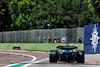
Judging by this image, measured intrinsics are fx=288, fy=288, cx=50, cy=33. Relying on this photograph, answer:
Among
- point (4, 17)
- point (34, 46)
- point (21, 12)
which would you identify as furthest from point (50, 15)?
point (34, 46)

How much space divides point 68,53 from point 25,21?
159 feet

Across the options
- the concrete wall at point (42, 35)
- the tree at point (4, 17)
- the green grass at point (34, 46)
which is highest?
the tree at point (4, 17)

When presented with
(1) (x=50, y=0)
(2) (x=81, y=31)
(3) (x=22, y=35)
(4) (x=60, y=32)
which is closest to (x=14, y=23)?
(1) (x=50, y=0)

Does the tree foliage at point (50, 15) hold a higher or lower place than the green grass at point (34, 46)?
higher

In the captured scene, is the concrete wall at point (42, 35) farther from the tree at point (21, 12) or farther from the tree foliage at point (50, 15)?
the tree at point (21, 12)

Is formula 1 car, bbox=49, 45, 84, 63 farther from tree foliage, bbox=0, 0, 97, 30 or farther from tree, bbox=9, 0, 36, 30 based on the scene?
tree, bbox=9, 0, 36, 30

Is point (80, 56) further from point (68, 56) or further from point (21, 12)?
point (21, 12)

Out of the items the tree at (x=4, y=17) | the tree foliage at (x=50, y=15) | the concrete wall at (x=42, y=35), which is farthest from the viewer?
the tree at (x=4, y=17)

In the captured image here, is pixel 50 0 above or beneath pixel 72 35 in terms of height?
above

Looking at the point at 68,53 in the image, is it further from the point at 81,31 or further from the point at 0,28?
the point at 0,28

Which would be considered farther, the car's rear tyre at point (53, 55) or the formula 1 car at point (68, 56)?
the car's rear tyre at point (53, 55)

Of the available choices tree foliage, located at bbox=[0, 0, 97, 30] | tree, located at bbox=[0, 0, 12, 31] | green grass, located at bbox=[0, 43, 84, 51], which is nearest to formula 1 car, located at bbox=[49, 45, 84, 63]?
green grass, located at bbox=[0, 43, 84, 51]

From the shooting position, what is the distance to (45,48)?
38.2m

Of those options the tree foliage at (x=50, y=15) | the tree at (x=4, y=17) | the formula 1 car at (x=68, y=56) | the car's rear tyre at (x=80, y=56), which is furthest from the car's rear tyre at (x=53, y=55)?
the tree at (x=4, y=17)
